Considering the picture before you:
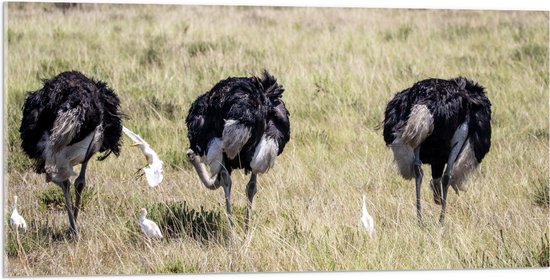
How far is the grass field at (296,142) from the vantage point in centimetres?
593

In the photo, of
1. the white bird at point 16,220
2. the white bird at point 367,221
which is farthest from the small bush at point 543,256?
the white bird at point 16,220

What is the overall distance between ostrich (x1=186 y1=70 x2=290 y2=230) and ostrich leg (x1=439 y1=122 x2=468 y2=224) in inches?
34.7

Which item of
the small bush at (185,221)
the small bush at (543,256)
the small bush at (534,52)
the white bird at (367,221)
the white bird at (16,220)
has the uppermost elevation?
the small bush at (534,52)

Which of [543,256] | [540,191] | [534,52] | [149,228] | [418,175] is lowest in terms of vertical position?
[543,256]

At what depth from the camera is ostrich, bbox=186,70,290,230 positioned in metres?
5.68

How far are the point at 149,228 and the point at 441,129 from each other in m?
1.57

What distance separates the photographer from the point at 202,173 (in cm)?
585

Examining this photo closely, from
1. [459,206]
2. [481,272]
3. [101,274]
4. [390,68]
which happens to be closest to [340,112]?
[390,68]

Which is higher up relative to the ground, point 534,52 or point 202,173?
point 534,52

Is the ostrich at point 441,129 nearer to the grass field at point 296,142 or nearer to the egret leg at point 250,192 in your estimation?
the grass field at point 296,142

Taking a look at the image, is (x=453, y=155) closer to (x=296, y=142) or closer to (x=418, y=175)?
(x=418, y=175)

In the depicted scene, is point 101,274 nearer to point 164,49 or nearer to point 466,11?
point 164,49

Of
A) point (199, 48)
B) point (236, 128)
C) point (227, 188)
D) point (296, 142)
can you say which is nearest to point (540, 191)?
point (296, 142)

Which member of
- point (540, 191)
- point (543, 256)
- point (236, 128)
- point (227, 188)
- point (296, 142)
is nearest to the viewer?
point (236, 128)
